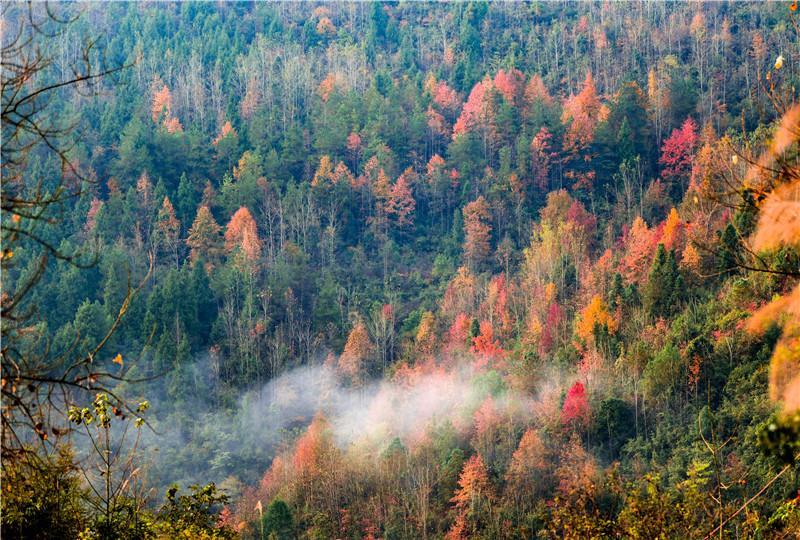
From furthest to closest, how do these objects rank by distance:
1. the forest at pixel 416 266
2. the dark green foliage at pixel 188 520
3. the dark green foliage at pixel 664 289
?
the dark green foliage at pixel 664 289, the forest at pixel 416 266, the dark green foliage at pixel 188 520

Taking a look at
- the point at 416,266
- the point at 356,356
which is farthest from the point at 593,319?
the point at 416,266

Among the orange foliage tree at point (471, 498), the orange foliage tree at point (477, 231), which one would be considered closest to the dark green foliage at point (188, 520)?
the orange foliage tree at point (471, 498)

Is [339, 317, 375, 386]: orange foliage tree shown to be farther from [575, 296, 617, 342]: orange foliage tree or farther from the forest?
[575, 296, 617, 342]: orange foliage tree

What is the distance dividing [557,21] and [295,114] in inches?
1397

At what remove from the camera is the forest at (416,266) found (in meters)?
36.9

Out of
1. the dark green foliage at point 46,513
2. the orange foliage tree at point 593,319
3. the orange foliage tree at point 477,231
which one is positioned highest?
the dark green foliage at point 46,513

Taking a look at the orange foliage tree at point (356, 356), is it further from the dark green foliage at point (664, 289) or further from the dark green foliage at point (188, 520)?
the dark green foliage at point (188, 520)

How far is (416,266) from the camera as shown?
213 feet

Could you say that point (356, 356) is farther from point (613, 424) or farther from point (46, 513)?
point (46, 513)

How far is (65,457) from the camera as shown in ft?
27.9

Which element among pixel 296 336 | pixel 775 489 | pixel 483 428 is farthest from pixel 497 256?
pixel 775 489

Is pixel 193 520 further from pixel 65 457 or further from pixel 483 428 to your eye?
pixel 483 428

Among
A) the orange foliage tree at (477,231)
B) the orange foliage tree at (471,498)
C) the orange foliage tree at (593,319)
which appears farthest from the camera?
the orange foliage tree at (477,231)

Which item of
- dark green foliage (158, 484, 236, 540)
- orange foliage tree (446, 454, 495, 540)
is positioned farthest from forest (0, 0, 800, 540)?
orange foliage tree (446, 454, 495, 540)
